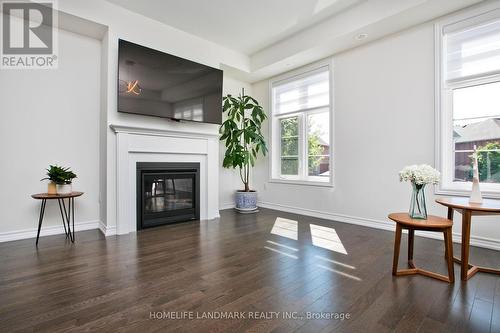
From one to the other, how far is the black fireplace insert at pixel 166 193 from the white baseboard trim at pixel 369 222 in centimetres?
171

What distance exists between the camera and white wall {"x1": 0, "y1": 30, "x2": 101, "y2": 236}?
3014mm

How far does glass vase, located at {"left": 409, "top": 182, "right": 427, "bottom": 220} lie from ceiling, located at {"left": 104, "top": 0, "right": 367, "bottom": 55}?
2568mm

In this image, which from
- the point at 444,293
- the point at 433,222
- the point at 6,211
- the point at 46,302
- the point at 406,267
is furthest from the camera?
the point at 6,211

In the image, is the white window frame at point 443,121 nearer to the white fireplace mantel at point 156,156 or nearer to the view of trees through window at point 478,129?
the view of trees through window at point 478,129

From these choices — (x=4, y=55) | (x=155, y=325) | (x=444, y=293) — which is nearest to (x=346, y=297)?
(x=444, y=293)

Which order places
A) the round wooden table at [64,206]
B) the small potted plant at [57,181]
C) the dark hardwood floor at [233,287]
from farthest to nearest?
the small potted plant at [57,181], the round wooden table at [64,206], the dark hardwood floor at [233,287]


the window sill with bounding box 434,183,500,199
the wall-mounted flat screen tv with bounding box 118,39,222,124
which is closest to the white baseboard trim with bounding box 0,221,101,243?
the wall-mounted flat screen tv with bounding box 118,39,222,124

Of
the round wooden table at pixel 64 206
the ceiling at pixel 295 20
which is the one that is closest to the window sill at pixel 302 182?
the ceiling at pixel 295 20

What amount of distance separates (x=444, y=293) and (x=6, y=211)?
4.47 metres

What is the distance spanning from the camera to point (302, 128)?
15.5 feet

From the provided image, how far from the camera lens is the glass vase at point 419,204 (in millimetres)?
2107

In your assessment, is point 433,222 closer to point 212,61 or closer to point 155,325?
point 155,325

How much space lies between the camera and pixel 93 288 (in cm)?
187

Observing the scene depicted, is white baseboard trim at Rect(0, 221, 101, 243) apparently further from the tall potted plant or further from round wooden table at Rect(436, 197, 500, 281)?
round wooden table at Rect(436, 197, 500, 281)
